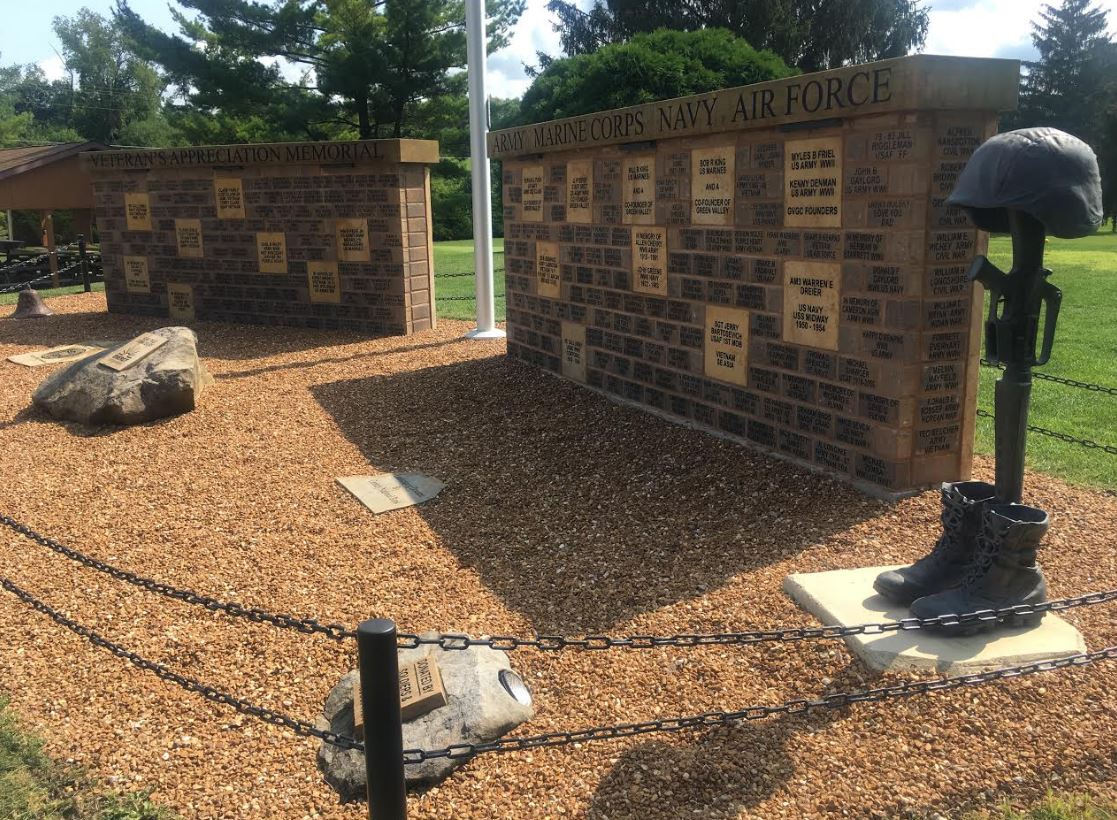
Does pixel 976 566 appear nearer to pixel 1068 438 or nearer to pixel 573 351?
Result: pixel 1068 438

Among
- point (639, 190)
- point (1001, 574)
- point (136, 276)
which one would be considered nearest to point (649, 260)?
point (639, 190)

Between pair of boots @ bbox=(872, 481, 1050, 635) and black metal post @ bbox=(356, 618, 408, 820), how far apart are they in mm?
2191

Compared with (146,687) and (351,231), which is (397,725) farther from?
(351,231)

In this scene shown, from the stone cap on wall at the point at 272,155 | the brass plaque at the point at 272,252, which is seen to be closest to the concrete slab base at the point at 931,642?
the stone cap on wall at the point at 272,155

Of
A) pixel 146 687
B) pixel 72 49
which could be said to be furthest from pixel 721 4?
pixel 72 49

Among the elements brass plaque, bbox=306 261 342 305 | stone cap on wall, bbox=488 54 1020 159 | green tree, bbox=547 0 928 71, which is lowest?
brass plaque, bbox=306 261 342 305

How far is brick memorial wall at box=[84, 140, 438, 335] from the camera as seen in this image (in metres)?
10.7

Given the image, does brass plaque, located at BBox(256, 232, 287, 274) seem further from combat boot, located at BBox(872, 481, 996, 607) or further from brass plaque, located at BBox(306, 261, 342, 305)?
combat boot, located at BBox(872, 481, 996, 607)

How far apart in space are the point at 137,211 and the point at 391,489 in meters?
8.49

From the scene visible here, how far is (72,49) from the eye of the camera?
203ft

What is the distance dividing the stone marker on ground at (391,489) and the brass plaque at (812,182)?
2.70 m

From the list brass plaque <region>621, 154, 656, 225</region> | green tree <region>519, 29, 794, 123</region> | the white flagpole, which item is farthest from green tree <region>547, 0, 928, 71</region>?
brass plaque <region>621, 154, 656, 225</region>

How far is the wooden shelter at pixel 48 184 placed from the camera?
60.2 ft

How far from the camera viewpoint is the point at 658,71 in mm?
16812
